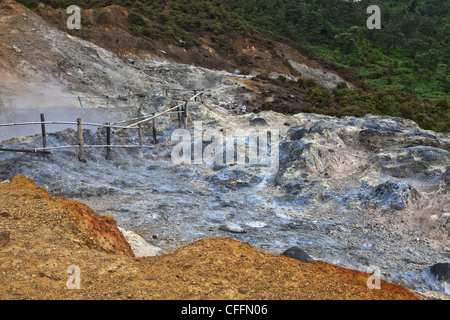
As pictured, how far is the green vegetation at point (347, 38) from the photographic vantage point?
66.8 feet

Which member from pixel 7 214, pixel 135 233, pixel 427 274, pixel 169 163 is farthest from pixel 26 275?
pixel 169 163

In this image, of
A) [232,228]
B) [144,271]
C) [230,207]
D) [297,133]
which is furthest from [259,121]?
[144,271]

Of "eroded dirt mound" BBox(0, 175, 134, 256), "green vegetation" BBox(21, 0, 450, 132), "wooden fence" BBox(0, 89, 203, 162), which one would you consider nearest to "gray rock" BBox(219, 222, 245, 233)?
"eroded dirt mound" BBox(0, 175, 134, 256)

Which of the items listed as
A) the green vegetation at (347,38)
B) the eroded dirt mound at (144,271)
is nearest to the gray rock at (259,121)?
the green vegetation at (347,38)

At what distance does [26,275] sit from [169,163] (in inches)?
283

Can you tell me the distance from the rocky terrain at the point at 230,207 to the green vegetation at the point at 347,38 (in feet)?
24.5

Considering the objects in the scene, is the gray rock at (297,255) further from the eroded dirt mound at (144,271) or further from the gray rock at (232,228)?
the gray rock at (232,228)

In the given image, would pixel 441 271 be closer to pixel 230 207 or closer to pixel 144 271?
pixel 230 207

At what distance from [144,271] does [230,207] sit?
4142 millimetres

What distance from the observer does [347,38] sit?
37.4 m

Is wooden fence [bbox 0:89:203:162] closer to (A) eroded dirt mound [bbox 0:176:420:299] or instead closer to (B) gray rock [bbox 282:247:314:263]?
(A) eroded dirt mound [bbox 0:176:420:299]

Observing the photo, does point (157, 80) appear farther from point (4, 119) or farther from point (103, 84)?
point (4, 119)

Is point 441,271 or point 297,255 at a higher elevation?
point 297,255
